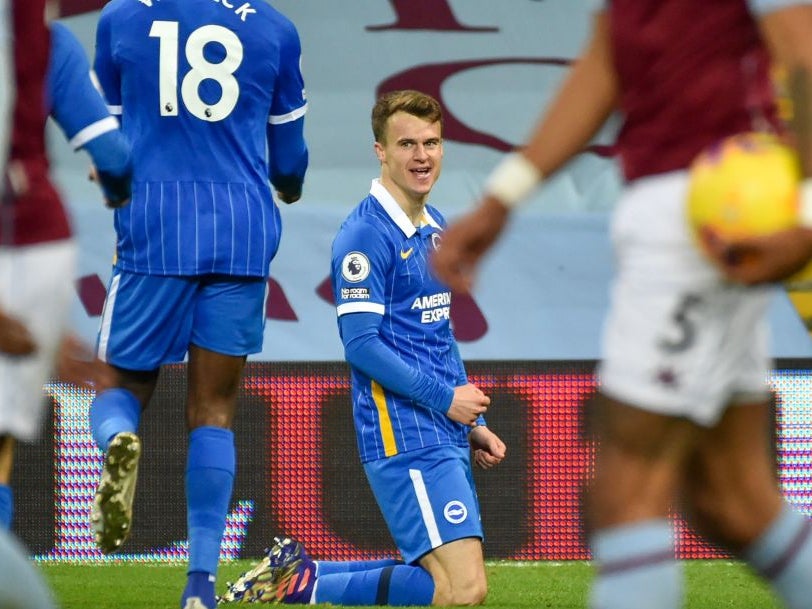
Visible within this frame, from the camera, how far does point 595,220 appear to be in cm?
810

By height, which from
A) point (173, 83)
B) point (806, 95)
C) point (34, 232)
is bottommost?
point (173, 83)

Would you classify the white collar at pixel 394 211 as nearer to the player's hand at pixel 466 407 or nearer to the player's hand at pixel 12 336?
the player's hand at pixel 466 407

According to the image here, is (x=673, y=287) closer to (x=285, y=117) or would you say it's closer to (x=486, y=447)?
(x=285, y=117)

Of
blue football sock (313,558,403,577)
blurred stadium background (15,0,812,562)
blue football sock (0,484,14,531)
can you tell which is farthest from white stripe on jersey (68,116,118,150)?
blurred stadium background (15,0,812,562)

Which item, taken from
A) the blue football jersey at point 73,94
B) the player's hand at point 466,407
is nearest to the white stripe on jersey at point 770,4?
the blue football jersey at point 73,94

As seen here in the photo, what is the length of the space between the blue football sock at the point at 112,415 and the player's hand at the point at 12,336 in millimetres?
1832

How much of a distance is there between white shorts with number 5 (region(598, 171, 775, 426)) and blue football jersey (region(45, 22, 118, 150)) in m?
1.38

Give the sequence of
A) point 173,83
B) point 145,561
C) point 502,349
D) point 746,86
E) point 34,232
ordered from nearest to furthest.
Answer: point 746,86, point 34,232, point 173,83, point 145,561, point 502,349

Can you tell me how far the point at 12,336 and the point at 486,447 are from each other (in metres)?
2.89

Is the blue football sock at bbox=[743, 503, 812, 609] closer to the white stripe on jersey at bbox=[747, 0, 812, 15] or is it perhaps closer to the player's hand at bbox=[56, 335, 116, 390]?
the white stripe on jersey at bbox=[747, 0, 812, 15]

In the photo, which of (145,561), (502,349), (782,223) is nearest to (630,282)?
(782,223)

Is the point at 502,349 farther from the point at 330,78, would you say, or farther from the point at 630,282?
the point at 630,282

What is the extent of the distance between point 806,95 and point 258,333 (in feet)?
8.81

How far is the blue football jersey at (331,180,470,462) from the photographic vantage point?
541 cm
